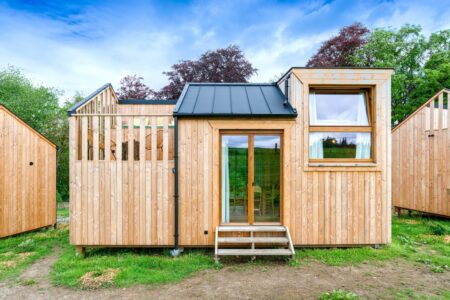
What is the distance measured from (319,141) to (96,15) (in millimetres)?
12327

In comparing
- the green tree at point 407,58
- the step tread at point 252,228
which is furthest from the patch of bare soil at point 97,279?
the green tree at point 407,58

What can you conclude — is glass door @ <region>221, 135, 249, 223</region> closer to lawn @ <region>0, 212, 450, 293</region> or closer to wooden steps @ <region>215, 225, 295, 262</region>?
wooden steps @ <region>215, 225, 295, 262</region>

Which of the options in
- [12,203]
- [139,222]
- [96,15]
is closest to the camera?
[139,222]

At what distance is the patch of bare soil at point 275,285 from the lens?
3.41 m

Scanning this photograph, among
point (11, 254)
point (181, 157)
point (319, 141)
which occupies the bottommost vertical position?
point (11, 254)

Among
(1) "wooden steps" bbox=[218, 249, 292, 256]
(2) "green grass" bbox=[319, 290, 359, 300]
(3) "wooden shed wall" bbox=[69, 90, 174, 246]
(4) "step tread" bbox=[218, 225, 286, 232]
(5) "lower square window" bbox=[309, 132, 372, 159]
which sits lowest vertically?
(2) "green grass" bbox=[319, 290, 359, 300]

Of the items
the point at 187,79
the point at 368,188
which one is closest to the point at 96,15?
the point at 187,79

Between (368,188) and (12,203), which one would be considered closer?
(368,188)

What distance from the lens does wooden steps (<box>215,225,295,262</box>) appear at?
4527 mm

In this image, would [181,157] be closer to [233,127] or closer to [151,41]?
[233,127]

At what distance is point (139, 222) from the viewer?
189 inches

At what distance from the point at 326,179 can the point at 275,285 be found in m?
2.36

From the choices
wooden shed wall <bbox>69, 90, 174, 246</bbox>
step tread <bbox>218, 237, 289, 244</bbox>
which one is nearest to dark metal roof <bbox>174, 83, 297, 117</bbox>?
wooden shed wall <bbox>69, 90, 174, 246</bbox>

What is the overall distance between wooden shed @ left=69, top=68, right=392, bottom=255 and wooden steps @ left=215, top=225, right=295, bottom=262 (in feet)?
0.07
